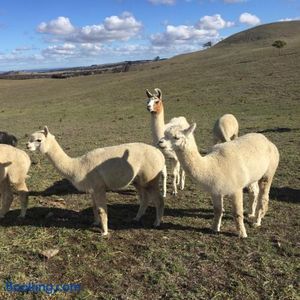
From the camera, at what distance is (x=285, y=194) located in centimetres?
852

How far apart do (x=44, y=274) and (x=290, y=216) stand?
14.2 feet

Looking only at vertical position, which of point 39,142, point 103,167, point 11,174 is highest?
point 39,142

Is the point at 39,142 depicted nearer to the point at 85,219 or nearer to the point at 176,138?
the point at 85,219

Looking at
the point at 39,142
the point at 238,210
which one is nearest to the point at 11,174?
the point at 39,142

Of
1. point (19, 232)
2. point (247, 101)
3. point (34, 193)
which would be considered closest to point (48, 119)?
point (247, 101)

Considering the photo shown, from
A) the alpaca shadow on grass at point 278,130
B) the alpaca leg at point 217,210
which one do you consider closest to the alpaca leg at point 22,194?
the alpaca leg at point 217,210

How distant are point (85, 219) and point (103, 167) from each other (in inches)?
48.6

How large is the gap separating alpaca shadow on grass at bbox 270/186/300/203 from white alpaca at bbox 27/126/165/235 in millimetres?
2873

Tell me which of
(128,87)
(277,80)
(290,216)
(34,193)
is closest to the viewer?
(290,216)

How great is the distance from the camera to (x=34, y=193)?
894cm

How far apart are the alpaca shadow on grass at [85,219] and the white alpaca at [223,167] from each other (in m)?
0.58

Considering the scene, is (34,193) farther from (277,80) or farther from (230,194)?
(277,80)

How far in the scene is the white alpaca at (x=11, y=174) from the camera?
22.9ft

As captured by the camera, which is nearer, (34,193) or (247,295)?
(247,295)
